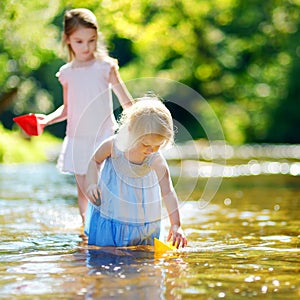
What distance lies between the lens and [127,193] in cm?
538

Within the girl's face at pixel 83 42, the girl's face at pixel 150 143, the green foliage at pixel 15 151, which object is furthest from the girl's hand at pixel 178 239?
the green foliage at pixel 15 151

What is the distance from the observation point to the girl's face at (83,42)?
20.4ft

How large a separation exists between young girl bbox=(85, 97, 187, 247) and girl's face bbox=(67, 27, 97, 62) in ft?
3.59

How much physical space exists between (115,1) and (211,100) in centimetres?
2257

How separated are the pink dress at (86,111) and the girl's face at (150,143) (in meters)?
1.17

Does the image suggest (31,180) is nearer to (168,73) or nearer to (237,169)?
(237,169)

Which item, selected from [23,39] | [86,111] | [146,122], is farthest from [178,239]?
[23,39]

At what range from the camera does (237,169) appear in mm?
15594

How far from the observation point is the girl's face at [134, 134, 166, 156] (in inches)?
197

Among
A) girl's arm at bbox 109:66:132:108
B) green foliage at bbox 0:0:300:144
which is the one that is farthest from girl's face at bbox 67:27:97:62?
green foliage at bbox 0:0:300:144

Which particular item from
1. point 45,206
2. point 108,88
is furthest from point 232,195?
point 108,88

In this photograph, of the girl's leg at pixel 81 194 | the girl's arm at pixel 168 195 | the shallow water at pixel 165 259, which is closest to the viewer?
the shallow water at pixel 165 259

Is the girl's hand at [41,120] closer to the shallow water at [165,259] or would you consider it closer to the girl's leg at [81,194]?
the girl's leg at [81,194]

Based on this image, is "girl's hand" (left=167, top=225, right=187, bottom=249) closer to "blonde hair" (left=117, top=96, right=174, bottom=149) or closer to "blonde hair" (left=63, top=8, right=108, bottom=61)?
"blonde hair" (left=117, top=96, right=174, bottom=149)
